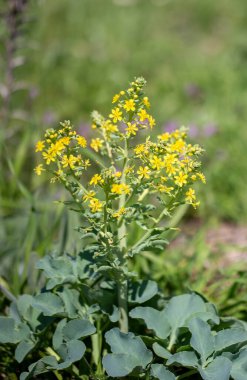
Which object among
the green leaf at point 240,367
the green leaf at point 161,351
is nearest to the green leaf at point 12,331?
the green leaf at point 161,351

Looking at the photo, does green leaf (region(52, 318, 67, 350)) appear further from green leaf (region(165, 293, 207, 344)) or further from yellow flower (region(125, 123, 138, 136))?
yellow flower (region(125, 123, 138, 136))

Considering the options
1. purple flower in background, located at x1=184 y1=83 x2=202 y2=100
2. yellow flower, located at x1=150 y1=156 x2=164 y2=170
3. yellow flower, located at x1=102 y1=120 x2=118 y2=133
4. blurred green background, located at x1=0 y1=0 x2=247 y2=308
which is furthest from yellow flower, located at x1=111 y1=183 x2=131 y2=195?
purple flower in background, located at x1=184 y1=83 x2=202 y2=100

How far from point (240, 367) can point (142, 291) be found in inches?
15.9

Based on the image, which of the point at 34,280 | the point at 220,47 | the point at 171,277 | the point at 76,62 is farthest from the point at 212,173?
the point at 220,47

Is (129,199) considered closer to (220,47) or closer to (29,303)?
(29,303)

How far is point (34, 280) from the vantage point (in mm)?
2193

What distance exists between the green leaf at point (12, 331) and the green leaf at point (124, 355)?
0.32 m

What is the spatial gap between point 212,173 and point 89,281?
172cm

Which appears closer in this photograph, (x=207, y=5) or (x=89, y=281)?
(x=89, y=281)

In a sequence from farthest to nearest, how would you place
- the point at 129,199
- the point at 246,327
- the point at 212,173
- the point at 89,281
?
the point at 212,173, the point at 89,281, the point at 246,327, the point at 129,199

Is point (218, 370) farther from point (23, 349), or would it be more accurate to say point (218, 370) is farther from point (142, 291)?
point (23, 349)

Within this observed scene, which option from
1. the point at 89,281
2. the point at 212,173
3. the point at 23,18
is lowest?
the point at 89,281

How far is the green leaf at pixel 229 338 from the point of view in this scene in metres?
1.65

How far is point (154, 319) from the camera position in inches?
69.9
